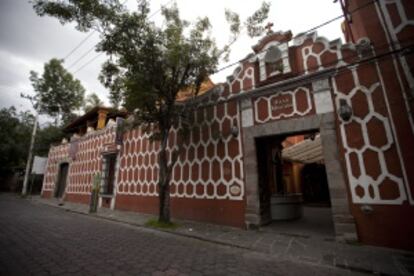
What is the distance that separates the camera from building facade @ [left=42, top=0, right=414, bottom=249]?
4.02 meters

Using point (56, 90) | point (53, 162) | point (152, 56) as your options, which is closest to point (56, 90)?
point (56, 90)

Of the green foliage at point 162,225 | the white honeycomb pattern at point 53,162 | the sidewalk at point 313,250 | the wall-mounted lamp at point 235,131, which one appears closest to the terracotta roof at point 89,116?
the white honeycomb pattern at point 53,162

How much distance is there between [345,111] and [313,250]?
3.11m

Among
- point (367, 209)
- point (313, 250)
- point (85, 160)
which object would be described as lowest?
point (313, 250)

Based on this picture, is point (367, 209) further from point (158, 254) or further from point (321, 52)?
point (158, 254)

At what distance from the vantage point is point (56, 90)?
2092 centimetres

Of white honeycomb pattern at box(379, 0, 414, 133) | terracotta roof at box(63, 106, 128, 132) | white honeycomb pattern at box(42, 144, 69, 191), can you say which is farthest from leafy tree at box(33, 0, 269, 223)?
white honeycomb pattern at box(42, 144, 69, 191)

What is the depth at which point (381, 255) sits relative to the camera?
3.51m

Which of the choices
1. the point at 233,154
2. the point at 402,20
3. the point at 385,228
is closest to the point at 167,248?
the point at 233,154

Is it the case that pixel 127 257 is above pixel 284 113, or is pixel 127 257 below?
below

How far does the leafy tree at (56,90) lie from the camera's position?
803 inches

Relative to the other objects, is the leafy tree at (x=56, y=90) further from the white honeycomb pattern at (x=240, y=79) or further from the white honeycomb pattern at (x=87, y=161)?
the white honeycomb pattern at (x=240, y=79)

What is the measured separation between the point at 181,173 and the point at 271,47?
5269 millimetres

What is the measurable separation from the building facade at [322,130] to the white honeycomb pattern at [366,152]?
17 mm
